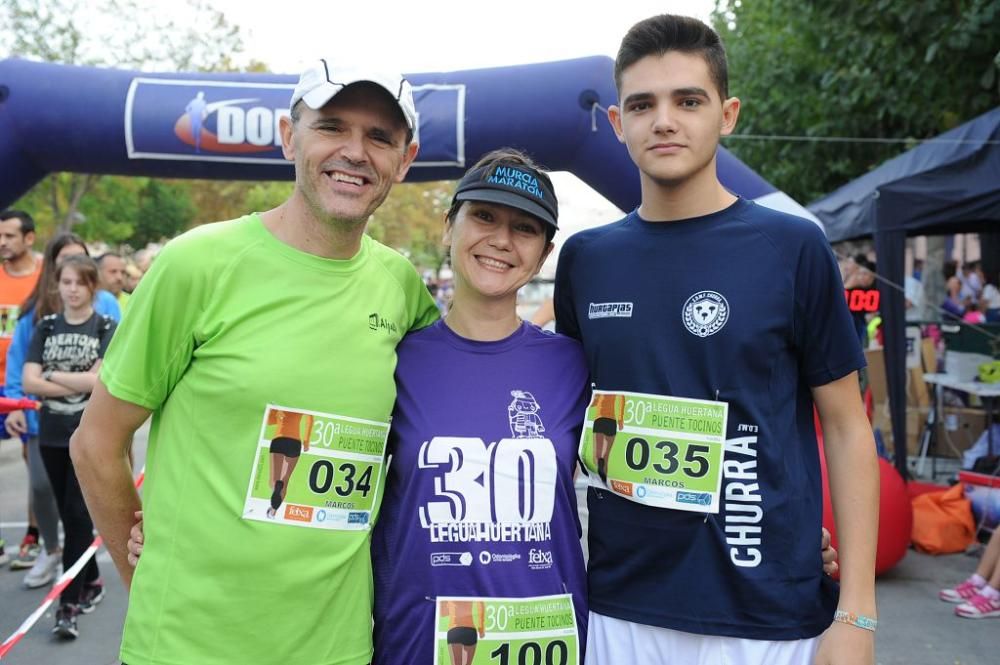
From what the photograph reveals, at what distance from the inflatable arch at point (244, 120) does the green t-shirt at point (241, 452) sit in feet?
12.5

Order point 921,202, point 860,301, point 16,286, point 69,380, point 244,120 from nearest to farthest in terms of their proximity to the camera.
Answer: point 69,380 → point 244,120 → point 16,286 → point 921,202 → point 860,301

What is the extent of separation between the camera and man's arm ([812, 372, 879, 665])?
5.95ft

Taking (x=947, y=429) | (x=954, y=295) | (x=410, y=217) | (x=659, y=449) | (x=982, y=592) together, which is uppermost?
(x=410, y=217)

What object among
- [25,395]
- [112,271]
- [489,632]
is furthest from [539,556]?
[112,271]

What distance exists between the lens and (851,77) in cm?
1088

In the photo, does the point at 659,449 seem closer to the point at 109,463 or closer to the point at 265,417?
the point at 265,417

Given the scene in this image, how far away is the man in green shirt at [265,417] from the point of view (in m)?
1.80

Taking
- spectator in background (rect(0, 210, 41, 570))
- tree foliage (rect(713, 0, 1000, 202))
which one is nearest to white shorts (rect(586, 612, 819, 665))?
spectator in background (rect(0, 210, 41, 570))

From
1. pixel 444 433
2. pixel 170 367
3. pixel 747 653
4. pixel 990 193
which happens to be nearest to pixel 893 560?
pixel 990 193

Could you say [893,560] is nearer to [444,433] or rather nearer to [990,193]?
[990,193]

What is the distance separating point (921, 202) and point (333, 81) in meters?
5.74

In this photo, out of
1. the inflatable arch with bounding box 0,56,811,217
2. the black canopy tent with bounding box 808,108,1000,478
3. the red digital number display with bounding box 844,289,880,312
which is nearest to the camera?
the inflatable arch with bounding box 0,56,811,217

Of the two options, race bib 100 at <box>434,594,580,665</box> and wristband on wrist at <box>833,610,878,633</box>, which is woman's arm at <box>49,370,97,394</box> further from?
wristband on wrist at <box>833,610,878,633</box>

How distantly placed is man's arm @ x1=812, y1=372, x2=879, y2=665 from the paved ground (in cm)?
302
